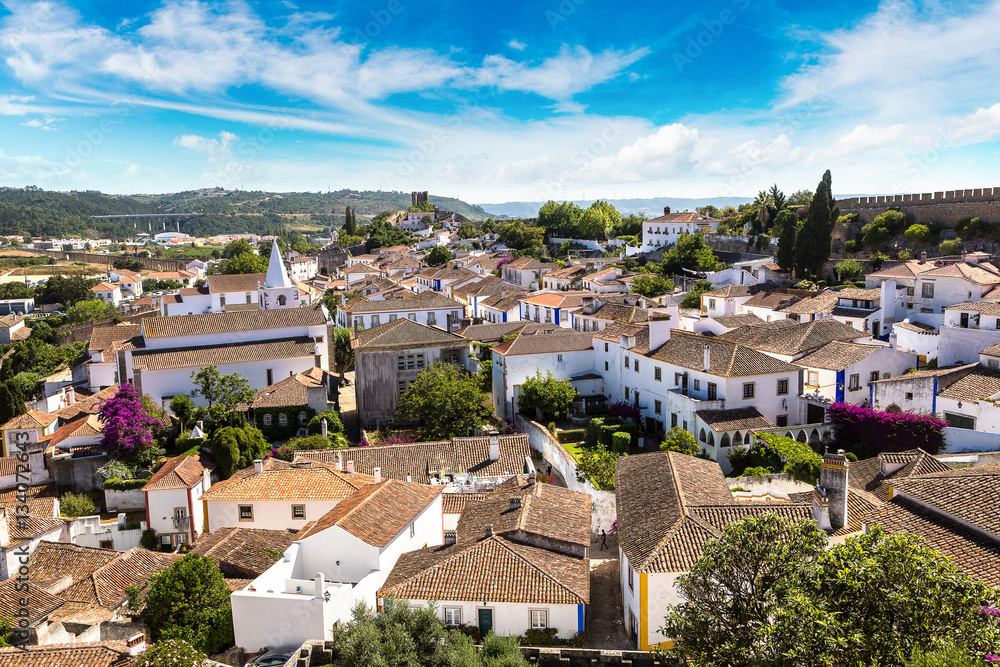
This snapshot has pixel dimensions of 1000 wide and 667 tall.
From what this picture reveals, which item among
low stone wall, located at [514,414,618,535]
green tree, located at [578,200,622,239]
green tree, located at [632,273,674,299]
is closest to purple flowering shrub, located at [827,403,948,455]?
low stone wall, located at [514,414,618,535]

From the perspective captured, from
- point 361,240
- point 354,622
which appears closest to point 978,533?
point 354,622

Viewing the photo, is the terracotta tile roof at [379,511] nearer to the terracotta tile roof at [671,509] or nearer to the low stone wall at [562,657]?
the low stone wall at [562,657]

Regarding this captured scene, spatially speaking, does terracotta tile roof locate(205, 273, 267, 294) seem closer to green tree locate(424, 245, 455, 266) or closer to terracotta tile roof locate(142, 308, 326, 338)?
terracotta tile roof locate(142, 308, 326, 338)

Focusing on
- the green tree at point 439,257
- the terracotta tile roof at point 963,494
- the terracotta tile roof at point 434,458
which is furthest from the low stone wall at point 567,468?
the green tree at point 439,257

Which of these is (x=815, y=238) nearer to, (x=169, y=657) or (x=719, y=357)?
(x=719, y=357)

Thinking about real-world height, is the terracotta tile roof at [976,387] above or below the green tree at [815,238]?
below

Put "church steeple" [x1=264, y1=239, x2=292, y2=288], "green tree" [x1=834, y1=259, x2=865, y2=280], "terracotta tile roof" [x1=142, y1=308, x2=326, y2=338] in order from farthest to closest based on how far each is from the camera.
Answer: "church steeple" [x1=264, y1=239, x2=292, y2=288] → "green tree" [x1=834, y1=259, x2=865, y2=280] → "terracotta tile roof" [x1=142, y1=308, x2=326, y2=338]

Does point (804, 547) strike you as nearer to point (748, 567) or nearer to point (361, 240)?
point (748, 567)
